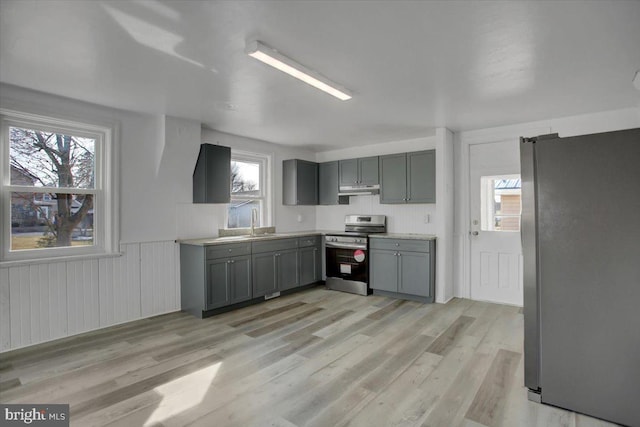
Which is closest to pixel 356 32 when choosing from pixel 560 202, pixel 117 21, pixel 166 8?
pixel 166 8

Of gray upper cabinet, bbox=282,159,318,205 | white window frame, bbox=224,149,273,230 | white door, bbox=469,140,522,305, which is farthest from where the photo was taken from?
gray upper cabinet, bbox=282,159,318,205

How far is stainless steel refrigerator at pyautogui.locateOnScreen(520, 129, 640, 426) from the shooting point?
6.77ft

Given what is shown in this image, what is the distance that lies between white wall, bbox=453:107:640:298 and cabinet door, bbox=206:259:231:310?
3.32 m

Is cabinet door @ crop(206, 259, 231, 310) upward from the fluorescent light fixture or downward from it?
downward

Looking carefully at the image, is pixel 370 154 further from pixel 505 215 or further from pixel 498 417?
pixel 498 417

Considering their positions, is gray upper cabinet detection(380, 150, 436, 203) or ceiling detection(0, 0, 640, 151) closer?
ceiling detection(0, 0, 640, 151)

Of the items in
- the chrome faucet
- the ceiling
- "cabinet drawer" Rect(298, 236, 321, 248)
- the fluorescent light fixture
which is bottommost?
"cabinet drawer" Rect(298, 236, 321, 248)

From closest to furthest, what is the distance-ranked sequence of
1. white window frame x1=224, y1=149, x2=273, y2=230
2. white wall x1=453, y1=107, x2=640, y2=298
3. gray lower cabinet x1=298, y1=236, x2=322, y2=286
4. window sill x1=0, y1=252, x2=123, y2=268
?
1. window sill x1=0, y1=252, x2=123, y2=268
2. white wall x1=453, y1=107, x2=640, y2=298
3. gray lower cabinet x1=298, y1=236, x2=322, y2=286
4. white window frame x1=224, y1=149, x2=273, y2=230

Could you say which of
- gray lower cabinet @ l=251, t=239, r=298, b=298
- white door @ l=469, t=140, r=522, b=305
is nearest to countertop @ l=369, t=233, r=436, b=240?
white door @ l=469, t=140, r=522, b=305

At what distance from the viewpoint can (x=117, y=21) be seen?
2041 millimetres

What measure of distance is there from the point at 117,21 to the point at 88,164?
2.24 meters

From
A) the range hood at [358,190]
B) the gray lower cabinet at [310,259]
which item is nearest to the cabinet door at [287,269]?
the gray lower cabinet at [310,259]

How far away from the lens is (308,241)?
18.2 ft

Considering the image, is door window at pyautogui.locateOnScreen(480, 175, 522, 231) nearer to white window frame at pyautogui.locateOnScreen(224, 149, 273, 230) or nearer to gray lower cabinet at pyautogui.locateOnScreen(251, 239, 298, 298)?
gray lower cabinet at pyautogui.locateOnScreen(251, 239, 298, 298)
